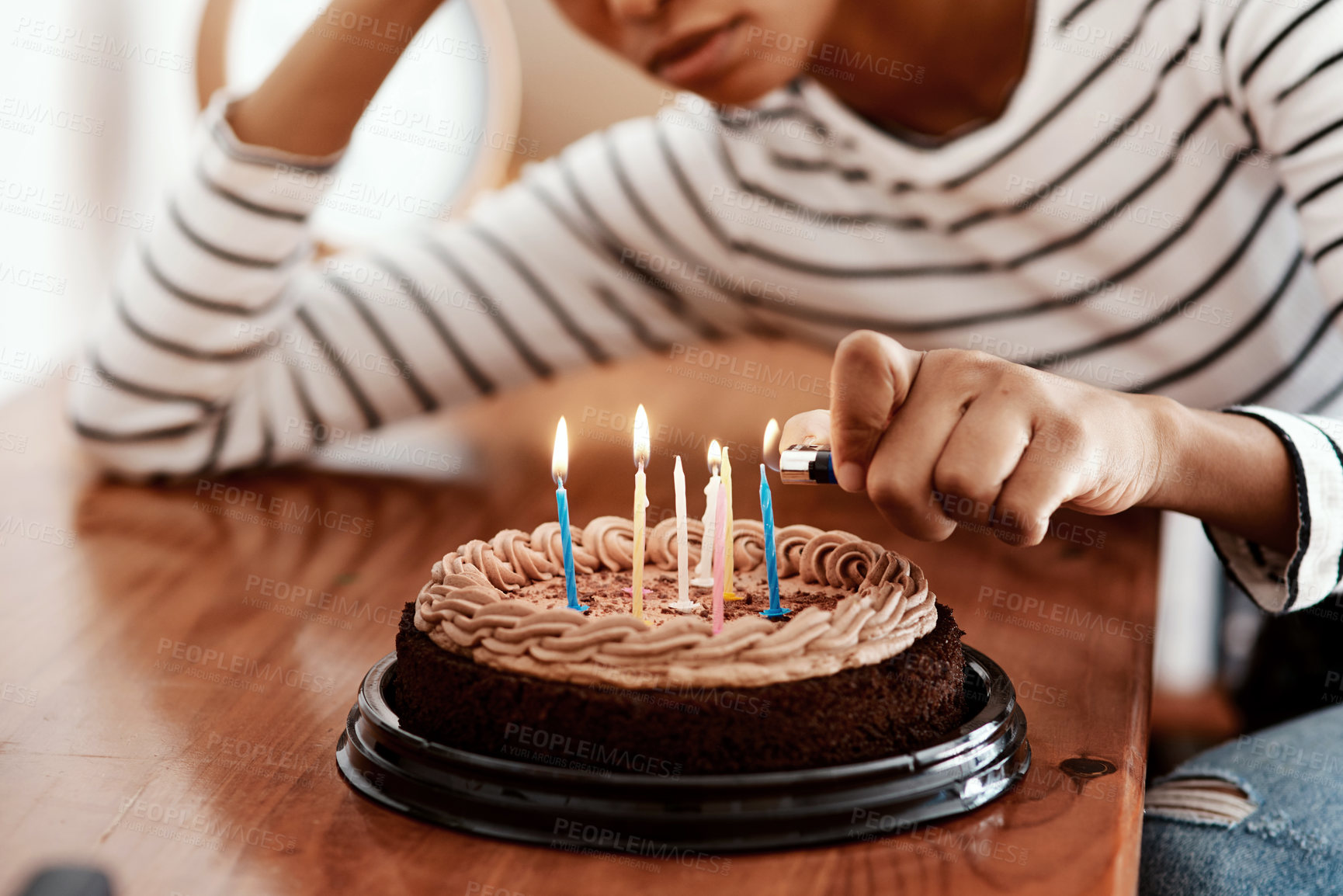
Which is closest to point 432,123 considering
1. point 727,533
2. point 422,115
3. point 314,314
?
point 422,115

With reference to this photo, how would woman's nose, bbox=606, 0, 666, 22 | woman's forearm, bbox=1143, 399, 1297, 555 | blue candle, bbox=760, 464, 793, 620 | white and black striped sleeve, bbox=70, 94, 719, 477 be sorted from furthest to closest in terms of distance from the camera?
white and black striped sleeve, bbox=70, 94, 719, 477 < woman's nose, bbox=606, 0, 666, 22 < woman's forearm, bbox=1143, 399, 1297, 555 < blue candle, bbox=760, 464, 793, 620

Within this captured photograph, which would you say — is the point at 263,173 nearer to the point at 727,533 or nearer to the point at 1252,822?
the point at 727,533

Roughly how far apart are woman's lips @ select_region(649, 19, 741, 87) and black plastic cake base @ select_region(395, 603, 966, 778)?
865 mm

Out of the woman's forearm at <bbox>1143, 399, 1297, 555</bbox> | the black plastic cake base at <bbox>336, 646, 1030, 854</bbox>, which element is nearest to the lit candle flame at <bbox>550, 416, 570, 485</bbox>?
the black plastic cake base at <bbox>336, 646, 1030, 854</bbox>

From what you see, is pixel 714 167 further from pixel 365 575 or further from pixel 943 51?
pixel 365 575

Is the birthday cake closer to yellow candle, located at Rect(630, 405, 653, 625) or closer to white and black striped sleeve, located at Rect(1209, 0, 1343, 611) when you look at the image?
yellow candle, located at Rect(630, 405, 653, 625)

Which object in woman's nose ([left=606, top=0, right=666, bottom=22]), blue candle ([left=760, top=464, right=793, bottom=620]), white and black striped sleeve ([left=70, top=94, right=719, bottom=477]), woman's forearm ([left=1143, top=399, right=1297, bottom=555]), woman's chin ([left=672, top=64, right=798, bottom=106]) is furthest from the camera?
white and black striped sleeve ([left=70, top=94, right=719, bottom=477])

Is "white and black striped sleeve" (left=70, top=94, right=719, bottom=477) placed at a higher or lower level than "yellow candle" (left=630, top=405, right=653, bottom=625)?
lower

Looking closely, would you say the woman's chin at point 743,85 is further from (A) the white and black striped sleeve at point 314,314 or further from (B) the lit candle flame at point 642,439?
(B) the lit candle flame at point 642,439

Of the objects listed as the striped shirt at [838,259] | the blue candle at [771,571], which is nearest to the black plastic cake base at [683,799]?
the blue candle at [771,571]

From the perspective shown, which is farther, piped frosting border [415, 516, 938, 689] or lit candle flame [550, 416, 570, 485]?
lit candle flame [550, 416, 570, 485]

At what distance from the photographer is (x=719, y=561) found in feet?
2.54

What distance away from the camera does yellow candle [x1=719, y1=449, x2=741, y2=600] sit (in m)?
0.83

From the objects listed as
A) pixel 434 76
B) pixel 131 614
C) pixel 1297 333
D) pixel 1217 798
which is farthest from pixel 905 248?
pixel 434 76
